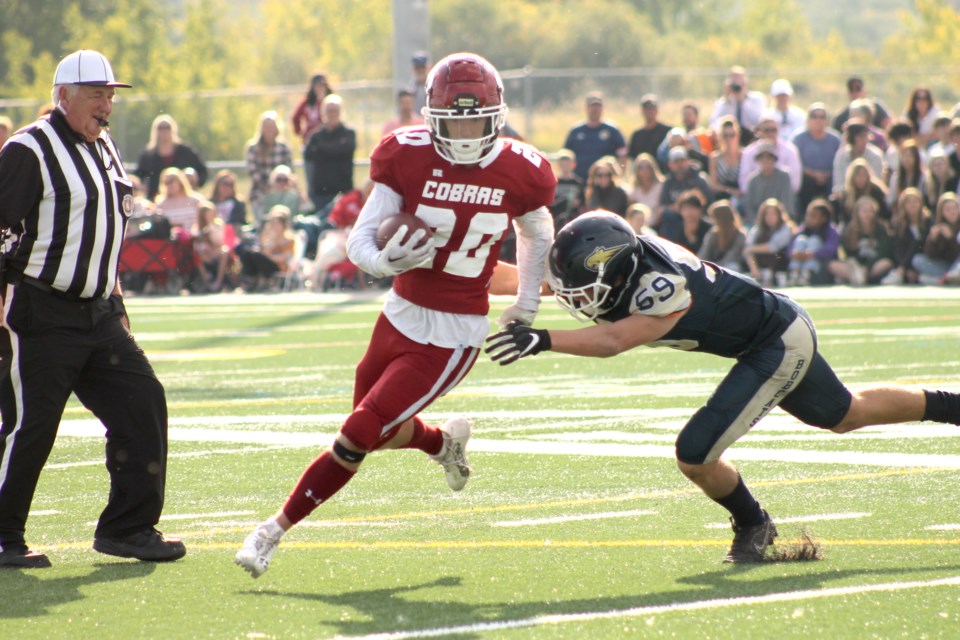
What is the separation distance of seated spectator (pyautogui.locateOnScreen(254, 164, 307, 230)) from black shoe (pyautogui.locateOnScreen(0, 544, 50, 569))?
14008 millimetres

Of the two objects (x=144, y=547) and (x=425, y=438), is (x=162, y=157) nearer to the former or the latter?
(x=425, y=438)

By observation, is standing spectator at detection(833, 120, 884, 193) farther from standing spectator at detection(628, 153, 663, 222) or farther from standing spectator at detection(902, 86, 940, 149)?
standing spectator at detection(628, 153, 663, 222)

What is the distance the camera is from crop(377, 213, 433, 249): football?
5656mm

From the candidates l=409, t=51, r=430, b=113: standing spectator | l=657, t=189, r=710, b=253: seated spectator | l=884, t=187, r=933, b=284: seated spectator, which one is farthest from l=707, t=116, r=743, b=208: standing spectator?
l=409, t=51, r=430, b=113: standing spectator

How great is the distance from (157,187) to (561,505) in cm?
1412

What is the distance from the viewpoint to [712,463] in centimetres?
575

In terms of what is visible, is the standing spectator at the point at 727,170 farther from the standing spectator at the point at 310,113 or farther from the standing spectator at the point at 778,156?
the standing spectator at the point at 310,113

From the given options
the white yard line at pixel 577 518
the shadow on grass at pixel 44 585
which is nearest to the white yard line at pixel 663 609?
the shadow on grass at pixel 44 585

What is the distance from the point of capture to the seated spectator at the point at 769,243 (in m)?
17.5

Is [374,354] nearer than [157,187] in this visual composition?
Yes

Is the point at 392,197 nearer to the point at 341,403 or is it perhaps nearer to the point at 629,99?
the point at 341,403

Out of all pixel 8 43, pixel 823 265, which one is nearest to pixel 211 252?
pixel 823 265

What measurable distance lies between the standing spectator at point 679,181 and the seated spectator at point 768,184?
508 mm

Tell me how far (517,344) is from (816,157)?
1402 cm
